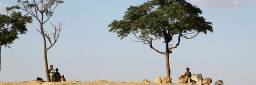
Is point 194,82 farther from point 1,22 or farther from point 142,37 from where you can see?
point 1,22

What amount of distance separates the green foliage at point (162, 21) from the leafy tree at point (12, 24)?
891 centimetres

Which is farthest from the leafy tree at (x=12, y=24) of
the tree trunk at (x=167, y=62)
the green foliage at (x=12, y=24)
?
the tree trunk at (x=167, y=62)

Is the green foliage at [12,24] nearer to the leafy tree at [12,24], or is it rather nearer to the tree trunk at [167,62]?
the leafy tree at [12,24]

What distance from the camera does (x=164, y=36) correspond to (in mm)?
57656

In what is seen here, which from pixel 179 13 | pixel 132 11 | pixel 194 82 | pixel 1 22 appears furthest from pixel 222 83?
pixel 1 22

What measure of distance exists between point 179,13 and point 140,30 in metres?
4.89

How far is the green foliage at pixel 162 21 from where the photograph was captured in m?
56.3

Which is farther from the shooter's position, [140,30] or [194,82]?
[140,30]

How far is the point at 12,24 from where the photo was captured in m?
60.6

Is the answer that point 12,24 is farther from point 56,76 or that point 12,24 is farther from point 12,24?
point 56,76

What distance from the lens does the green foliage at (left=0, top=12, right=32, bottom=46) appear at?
59.7 meters

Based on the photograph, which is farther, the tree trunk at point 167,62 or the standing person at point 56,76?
the tree trunk at point 167,62

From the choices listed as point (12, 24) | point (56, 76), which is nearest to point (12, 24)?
point (12, 24)

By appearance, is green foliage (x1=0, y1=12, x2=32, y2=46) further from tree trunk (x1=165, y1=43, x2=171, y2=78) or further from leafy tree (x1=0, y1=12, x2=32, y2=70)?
tree trunk (x1=165, y1=43, x2=171, y2=78)
